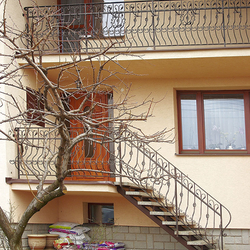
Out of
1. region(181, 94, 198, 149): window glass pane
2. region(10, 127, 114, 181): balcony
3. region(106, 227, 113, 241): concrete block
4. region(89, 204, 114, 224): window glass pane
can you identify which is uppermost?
region(181, 94, 198, 149): window glass pane

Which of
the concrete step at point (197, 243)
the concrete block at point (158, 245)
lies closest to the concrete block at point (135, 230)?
the concrete block at point (158, 245)

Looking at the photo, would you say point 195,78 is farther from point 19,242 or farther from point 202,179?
point 19,242

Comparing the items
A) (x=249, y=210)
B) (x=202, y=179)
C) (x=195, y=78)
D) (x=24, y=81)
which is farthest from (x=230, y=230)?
(x=24, y=81)

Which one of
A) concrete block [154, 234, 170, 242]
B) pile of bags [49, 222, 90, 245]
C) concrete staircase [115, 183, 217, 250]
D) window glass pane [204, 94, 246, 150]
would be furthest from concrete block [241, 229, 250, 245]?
pile of bags [49, 222, 90, 245]

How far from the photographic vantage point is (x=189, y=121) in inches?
344

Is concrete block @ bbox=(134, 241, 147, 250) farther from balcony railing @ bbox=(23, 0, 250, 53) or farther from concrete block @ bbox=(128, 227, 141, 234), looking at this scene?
balcony railing @ bbox=(23, 0, 250, 53)

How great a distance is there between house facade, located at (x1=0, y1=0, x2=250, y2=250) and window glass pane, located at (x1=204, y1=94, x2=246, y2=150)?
2 cm

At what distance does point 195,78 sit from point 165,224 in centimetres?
352

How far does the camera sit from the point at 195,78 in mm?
8586

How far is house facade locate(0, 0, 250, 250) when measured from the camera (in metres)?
7.46

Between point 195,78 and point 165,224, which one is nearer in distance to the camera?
point 165,224

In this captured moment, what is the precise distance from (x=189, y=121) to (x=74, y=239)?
3740 millimetres

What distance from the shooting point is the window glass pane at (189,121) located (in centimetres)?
868

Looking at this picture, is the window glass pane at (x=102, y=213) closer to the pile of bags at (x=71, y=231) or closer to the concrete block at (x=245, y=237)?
the pile of bags at (x=71, y=231)
